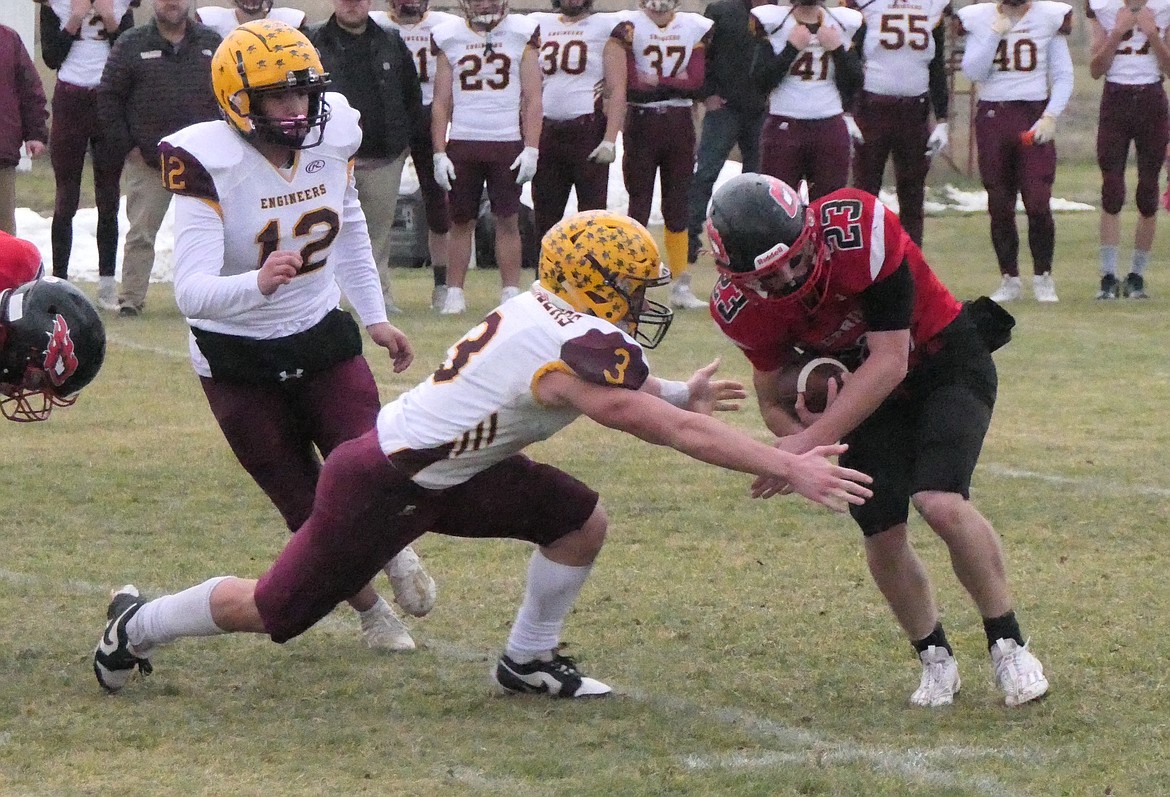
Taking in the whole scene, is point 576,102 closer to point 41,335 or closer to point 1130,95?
point 1130,95

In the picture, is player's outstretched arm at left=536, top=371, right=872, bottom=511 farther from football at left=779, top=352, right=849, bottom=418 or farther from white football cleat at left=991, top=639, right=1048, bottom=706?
white football cleat at left=991, top=639, right=1048, bottom=706

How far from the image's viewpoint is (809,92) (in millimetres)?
9984

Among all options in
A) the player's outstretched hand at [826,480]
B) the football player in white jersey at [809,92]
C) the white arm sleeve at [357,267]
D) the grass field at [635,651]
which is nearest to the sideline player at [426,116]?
the football player in white jersey at [809,92]

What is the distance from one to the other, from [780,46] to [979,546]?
662 cm

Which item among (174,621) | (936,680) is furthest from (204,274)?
(936,680)

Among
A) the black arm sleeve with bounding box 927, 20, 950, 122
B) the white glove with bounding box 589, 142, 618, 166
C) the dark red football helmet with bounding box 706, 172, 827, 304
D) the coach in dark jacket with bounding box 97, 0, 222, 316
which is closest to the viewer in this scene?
the dark red football helmet with bounding box 706, 172, 827, 304

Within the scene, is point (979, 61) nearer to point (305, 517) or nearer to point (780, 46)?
point (780, 46)

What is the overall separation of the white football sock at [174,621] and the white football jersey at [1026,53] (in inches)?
292

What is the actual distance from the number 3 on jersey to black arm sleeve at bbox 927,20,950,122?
6.60 metres

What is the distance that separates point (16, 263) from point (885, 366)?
1.95 m

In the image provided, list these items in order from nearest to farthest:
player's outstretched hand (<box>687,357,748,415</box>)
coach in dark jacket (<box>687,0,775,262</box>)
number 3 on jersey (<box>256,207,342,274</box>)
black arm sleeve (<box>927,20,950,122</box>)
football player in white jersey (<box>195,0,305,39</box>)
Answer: player's outstretched hand (<box>687,357,748,415</box>), number 3 on jersey (<box>256,207,342,274</box>), football player in white jersey (<box>195,0,305,39</box>), black arm sleeve (<box>927,20,950,122</box>), coach in dark jacket (<box>687,0,775,262</box>)

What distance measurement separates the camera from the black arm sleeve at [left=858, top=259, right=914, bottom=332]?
381 cm

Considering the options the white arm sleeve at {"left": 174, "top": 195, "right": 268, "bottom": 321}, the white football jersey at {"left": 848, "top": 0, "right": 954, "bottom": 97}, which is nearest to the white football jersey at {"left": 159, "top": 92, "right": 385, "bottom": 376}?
the white arm sleeve at {"left": 174, "top": 195, "right": 268, "bottom": 321}

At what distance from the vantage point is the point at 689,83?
10297 millimetres
